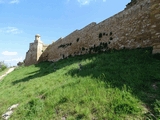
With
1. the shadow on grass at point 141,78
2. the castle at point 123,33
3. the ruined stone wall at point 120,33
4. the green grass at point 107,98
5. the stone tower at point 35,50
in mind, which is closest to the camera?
the green grass at point 107,98

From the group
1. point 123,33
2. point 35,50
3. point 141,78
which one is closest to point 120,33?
point 123,33

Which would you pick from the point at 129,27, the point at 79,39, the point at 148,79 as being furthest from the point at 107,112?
the point at 79,39

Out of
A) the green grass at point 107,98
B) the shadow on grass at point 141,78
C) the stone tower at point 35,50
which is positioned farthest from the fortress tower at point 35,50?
the shadow on grass at point 141,78

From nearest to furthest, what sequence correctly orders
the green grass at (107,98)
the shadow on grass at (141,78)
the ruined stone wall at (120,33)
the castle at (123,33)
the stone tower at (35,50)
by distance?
the green grass at (107,98) → the shadow on grass at (141,78) → the castle at (123,33) → the ruined stone wall at (120,33) → the stone tower at (35,50)

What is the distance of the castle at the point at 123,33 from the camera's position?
7045 mm

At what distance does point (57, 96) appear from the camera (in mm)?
5445

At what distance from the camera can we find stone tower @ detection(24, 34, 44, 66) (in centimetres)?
2594

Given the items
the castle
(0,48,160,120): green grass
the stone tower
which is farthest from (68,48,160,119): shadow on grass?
the stone tower

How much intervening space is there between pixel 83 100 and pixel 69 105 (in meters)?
0.49

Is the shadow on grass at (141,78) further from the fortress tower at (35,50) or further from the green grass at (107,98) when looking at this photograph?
the fortress tower at (35,50)

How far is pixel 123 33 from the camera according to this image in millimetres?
11070

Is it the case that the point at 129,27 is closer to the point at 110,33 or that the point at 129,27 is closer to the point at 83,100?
the point at 110,33

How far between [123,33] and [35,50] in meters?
18.7

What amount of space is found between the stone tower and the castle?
23.4 ft
